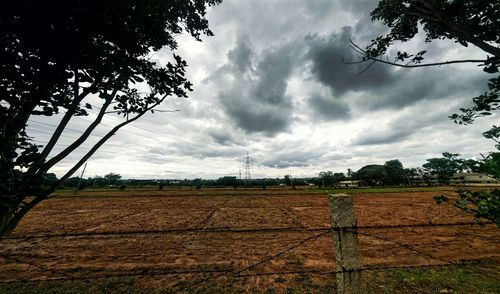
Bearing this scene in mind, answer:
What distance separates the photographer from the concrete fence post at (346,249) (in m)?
2.16

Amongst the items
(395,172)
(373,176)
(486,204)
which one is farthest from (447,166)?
(395,172)

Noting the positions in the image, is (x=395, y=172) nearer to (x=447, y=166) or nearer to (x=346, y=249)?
(x=447, y=166)

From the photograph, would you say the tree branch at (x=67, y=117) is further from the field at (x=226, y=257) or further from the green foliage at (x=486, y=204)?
the green foliage at (x=486, y=204)

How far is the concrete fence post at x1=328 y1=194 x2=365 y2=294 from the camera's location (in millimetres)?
2160

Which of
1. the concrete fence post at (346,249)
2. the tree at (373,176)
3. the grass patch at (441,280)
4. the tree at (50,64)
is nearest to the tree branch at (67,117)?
the tree at (50,64)

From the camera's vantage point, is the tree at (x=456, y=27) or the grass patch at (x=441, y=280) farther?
the grass patch at (x=441, y=280)

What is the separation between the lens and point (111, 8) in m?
2.13

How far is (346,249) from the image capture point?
2.19 m

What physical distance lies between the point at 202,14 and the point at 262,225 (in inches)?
329

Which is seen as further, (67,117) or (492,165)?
(67,117)

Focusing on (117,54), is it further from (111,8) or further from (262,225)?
(262,225)

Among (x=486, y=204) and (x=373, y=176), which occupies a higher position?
(x=373, y=176)

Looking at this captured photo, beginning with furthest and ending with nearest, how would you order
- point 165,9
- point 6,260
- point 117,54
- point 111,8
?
point 6,260 → point 165,9 → point 117,54 → point 111,8

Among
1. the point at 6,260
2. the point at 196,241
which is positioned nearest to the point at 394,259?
the point at 196,241
